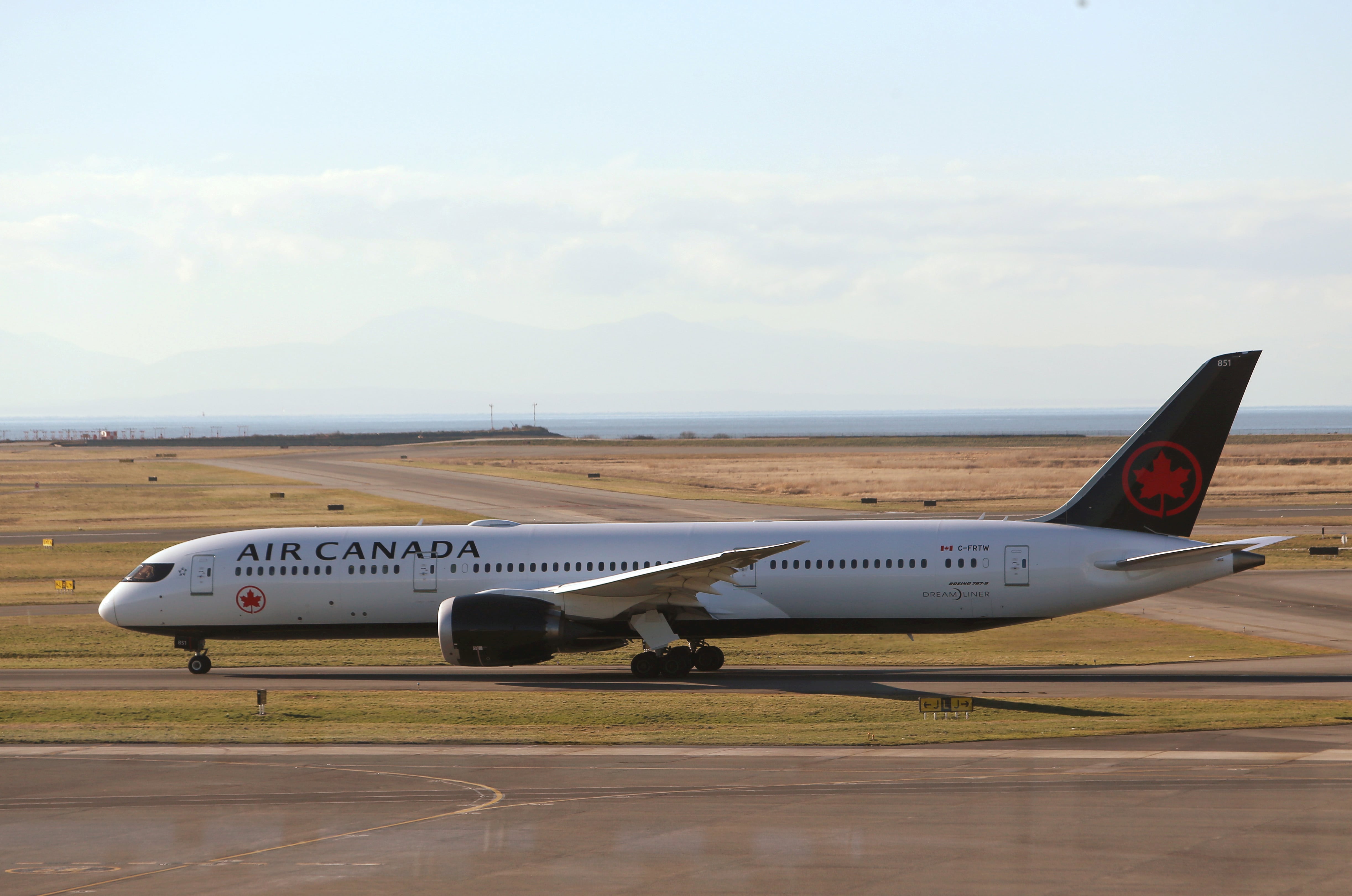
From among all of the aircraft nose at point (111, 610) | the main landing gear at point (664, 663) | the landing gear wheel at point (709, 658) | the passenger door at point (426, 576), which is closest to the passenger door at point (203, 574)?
the aircraft nose at point (111, 610)

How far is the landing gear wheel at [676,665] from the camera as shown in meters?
→ 34.1

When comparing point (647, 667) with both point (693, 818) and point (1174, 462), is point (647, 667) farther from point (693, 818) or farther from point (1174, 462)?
point (693, 818)

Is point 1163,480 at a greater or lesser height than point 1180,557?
greater

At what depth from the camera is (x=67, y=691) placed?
32.4m

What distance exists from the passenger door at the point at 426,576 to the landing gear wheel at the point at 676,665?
6701mm

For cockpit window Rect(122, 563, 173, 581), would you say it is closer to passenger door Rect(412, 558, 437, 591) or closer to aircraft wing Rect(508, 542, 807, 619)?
passenger door Rect(412, 558, 437, 591)

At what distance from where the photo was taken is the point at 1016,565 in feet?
109

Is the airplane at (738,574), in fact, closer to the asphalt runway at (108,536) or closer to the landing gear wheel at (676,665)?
the landing gear wheel at (676,665)

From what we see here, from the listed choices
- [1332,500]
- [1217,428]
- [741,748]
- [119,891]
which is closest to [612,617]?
[741,748]

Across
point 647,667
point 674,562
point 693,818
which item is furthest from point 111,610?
point 693,818

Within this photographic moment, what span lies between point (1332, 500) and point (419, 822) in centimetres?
7817

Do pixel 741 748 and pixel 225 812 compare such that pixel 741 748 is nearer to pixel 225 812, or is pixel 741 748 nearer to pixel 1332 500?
pixel 225 812

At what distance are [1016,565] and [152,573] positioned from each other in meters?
24.3

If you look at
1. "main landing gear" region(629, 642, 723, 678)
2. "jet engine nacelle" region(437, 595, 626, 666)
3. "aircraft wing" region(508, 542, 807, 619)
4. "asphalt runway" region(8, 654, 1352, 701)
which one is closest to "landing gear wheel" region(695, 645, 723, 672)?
"asphalt runway" region(8, 654, 1352, 701)
